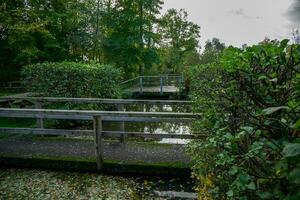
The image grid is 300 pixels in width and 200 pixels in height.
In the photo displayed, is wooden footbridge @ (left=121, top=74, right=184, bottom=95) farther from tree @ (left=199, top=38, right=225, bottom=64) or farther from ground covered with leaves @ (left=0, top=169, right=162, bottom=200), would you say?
ground covered with leaves @ (left=0, top=169, right=162, bottom=200)

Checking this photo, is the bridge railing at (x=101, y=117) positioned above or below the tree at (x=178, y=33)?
below

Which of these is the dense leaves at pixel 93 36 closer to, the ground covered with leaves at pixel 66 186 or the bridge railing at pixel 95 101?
the bridge railing at pixel 95 101

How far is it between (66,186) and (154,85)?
17.3m

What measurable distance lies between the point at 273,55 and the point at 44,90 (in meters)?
8.36

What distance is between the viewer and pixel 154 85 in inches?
850

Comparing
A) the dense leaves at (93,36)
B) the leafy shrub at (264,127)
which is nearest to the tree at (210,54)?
the dense leaves at (93,36)

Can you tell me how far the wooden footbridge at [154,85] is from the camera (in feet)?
59.0

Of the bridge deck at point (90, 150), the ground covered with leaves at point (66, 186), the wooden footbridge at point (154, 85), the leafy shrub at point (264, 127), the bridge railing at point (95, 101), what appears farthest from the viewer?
the wooden footbridge at point (154, 85)

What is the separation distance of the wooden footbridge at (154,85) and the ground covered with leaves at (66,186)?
12646 millimetres

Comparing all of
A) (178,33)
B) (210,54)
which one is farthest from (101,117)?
(178,33)

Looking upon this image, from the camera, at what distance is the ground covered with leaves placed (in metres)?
4.25

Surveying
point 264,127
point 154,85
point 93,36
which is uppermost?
point 93,36

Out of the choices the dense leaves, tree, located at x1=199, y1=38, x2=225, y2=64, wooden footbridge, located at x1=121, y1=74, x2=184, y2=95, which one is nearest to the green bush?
tree, located at x1=199, y1=38, x2=225, y2=64

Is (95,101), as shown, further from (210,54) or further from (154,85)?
(210,54)
